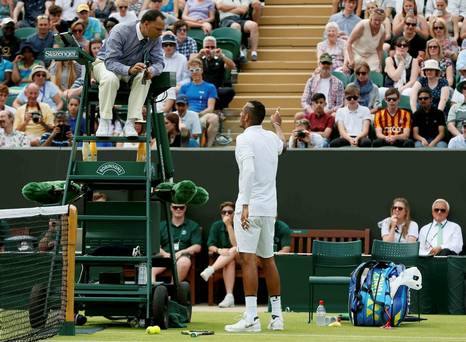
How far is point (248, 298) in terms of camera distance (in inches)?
500

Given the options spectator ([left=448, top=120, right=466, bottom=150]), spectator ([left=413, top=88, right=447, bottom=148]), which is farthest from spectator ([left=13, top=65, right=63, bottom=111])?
spectator ([left=448, top=120, right=466, bottom=150])

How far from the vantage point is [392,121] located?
1866 cm

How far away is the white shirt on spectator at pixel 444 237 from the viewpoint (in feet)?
57.7

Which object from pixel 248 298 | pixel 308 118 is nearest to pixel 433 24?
pixel 308 118

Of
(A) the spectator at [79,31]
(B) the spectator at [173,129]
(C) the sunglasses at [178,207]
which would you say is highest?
(A) the spectator at [79,31]

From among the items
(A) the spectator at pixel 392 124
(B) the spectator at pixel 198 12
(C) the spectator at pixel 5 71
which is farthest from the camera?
(B) the spectator at pixel 198 12

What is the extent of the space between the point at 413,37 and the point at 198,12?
3909 mm

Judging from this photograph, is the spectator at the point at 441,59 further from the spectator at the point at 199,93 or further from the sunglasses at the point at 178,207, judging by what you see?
the sunglasses at the point at 178,207

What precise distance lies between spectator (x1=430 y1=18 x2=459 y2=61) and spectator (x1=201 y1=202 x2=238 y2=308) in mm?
4538

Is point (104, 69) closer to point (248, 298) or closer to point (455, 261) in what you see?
point (248, 298)

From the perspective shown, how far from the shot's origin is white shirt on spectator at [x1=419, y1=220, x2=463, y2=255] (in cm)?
1758

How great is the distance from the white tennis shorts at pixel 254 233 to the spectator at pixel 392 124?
6.09 meters

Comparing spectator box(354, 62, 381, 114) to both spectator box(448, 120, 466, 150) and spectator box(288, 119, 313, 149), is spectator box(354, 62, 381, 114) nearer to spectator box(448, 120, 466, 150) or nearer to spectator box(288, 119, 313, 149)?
spectator box(288, 119, 313, 149)

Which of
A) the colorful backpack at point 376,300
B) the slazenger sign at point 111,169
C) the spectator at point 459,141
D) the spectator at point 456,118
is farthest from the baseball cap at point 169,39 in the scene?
the colorful backpack at point 376,300
